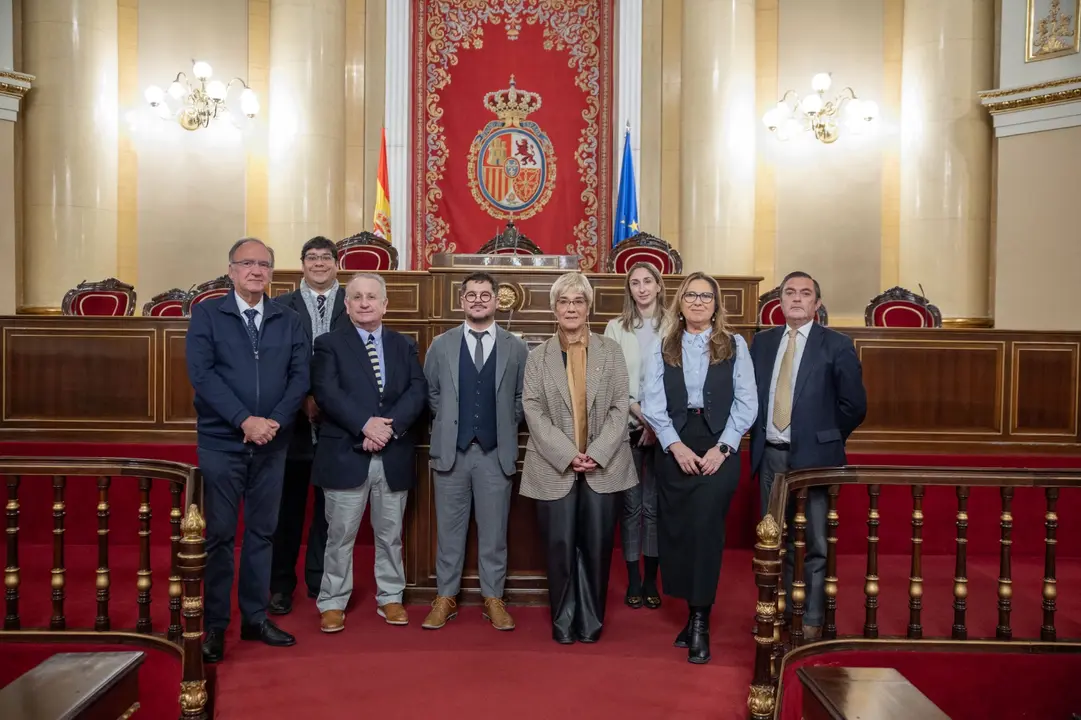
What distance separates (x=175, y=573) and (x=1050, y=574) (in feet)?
11.1

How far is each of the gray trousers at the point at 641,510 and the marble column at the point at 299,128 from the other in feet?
17.2

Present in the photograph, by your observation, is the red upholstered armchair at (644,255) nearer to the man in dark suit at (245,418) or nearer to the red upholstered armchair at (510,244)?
the red upholstered armchair at (510,244)

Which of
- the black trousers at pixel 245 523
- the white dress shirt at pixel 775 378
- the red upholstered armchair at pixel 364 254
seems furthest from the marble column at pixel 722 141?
the black trousers at pixel 245 523

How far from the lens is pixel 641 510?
419cm

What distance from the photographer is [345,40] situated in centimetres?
915

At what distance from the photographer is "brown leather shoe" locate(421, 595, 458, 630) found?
3.86 metres

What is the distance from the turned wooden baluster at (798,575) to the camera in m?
3.43

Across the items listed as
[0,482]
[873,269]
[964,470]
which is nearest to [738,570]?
[964,470]

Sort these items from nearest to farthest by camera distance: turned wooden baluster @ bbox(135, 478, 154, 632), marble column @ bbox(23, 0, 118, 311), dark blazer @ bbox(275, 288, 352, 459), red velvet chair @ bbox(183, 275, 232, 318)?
turned wooden baluster @ bbox(135, 478, 154, 632) < dark blazer @ bbox(275, 288, 352, 459) < red velvet chair @ bbox(183, 275, 232, 318) < marble column @ bbox(23, 0, 118, 311)

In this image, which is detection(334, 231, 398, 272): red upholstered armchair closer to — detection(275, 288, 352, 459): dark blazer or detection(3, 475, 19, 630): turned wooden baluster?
detection(275, 288, 352, 459): dark blazer

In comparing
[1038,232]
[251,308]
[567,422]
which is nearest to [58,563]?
[251,308]

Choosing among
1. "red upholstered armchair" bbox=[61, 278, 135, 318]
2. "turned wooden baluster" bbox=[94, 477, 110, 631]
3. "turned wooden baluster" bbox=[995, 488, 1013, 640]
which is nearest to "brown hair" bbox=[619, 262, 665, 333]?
"turned wooden baluster" bbox=[995, 488, 1013, 640]

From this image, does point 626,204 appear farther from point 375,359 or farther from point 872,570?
point 872,570

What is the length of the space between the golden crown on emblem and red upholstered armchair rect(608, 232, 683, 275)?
342 centimetres
